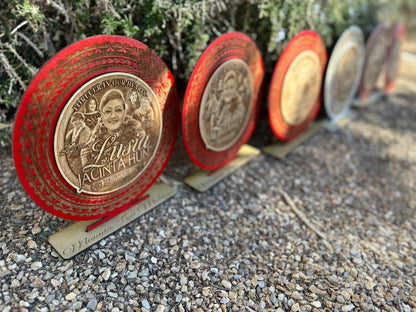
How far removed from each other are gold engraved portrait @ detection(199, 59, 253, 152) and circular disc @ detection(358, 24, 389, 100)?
227 centimetres

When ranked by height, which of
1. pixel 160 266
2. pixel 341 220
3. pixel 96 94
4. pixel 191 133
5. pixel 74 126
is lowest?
pixel 341 220

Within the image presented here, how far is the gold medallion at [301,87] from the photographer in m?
2.95

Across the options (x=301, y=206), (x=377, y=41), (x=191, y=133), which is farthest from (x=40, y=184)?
(x=377, y=41)

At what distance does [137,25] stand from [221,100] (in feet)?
2.67

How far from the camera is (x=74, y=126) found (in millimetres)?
1685

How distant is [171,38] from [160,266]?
1.63 m

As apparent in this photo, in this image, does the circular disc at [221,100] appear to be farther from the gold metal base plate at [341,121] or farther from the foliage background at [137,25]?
the gold metal base plate at [341,121]

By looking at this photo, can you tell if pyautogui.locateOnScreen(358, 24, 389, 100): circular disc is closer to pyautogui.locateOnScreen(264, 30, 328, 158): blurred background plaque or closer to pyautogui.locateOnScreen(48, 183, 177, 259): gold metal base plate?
pyautogui.locateOnScreen(264, 30, 328, 158): blurred background plaque

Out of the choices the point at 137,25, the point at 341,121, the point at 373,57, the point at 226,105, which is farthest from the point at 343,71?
the point at 137,25

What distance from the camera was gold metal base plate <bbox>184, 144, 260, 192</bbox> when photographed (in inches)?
103

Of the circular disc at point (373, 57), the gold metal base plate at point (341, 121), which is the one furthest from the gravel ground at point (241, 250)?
the circular disc at point (373, 57)

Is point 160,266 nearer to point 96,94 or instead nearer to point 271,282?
point 271,282

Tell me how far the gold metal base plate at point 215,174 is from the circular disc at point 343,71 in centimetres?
117

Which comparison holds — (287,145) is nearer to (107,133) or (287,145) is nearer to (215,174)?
(215,174)
